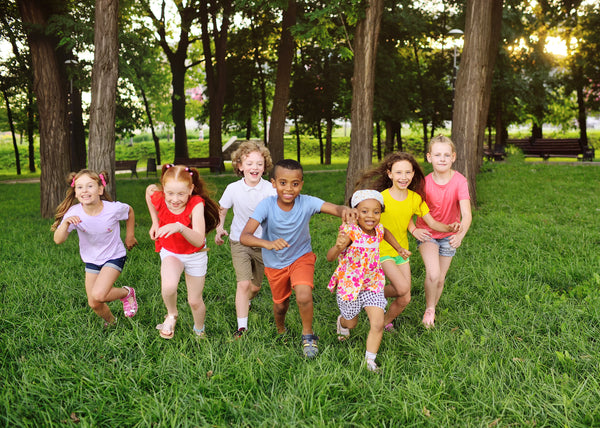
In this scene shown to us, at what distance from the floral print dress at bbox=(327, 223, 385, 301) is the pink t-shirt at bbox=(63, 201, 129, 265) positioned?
201 cm

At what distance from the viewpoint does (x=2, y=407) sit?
2.96 meters

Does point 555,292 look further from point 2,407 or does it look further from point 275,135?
point 275,135

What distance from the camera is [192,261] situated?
392cm

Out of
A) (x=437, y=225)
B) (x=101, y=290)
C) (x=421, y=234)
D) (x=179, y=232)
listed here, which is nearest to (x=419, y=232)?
(x=421, y=234)

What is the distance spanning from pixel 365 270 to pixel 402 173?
954mm

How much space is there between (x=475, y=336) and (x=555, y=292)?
1.63 m

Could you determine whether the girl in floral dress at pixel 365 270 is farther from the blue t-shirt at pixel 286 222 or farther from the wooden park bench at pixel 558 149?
the wooden park bench at pixel 558 149

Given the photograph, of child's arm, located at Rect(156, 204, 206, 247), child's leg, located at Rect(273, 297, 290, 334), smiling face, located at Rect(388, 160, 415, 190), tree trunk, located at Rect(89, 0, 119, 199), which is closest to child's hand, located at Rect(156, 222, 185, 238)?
child's arm, located at Rect(156, 204, 206, 247)

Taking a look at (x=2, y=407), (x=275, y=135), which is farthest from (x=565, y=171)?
(x=2, y=407)

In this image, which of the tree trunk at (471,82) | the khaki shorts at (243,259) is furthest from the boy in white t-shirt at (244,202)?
the tree trunk at (471,82)

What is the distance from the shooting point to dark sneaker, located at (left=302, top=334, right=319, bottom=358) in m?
3.62

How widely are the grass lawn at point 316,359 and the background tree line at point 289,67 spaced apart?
4388 mm

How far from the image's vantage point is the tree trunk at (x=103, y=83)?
27.8 ft

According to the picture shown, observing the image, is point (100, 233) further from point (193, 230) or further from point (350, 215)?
point (350, 215)
